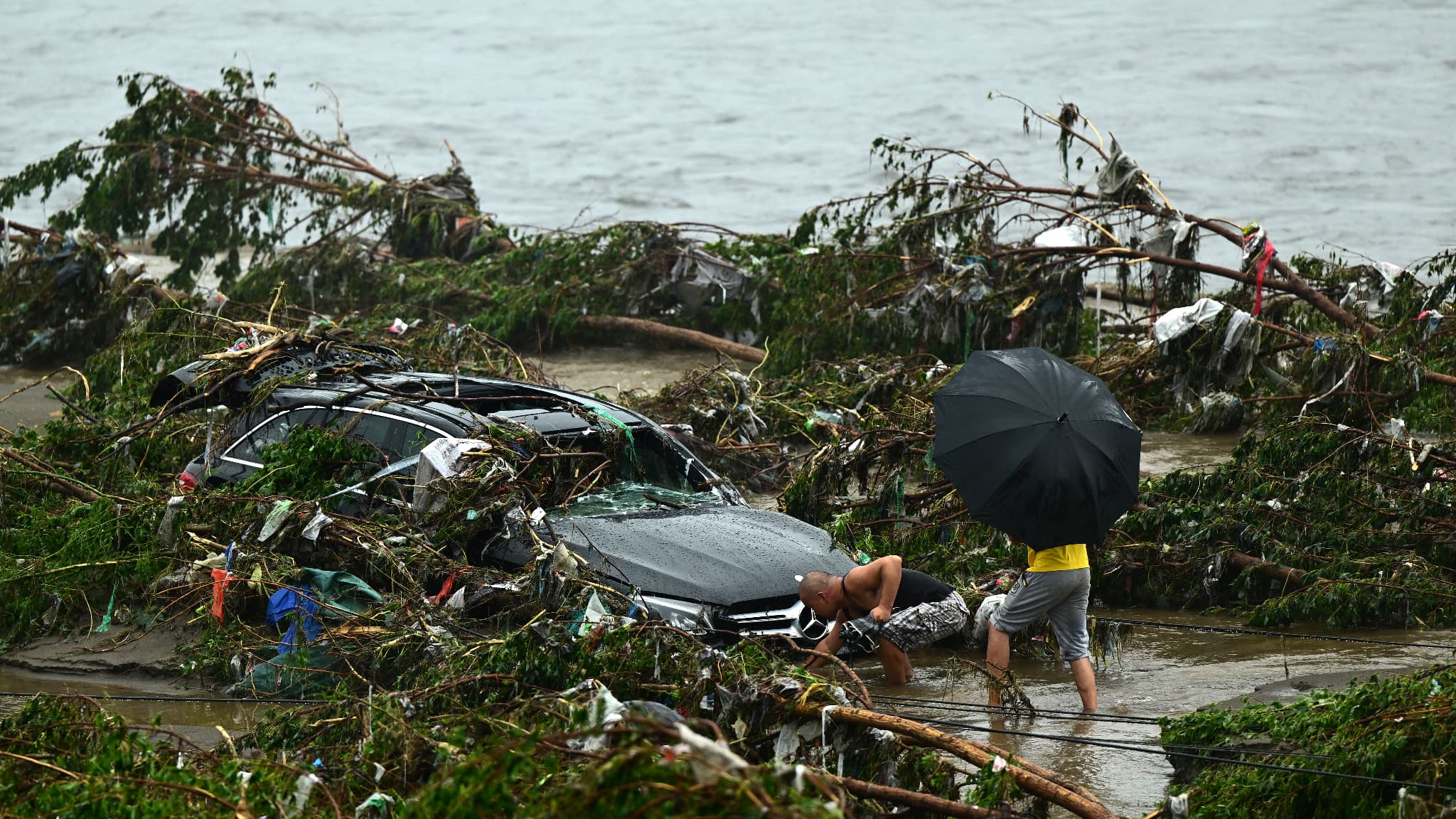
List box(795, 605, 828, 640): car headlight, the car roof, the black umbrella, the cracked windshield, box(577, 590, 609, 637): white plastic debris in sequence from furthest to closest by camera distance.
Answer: the car roof → box(795, 605, 828, 640): car headlight → the black umbrella → box(577, 590, 609, 637): white plastic debris → the cracked windshield

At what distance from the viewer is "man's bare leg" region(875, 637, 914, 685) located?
26.5 ft

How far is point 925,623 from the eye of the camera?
8391 millimetres

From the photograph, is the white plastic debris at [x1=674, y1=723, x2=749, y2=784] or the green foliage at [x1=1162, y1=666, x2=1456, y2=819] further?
the green foliage at [x1=1162, y1=666, x2=1456, y2=819]

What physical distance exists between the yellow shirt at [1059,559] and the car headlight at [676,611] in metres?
1.67

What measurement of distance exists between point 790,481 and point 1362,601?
14.6ft

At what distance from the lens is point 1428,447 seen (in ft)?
31.2

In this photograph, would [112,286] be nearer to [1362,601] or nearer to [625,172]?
[1362,601]

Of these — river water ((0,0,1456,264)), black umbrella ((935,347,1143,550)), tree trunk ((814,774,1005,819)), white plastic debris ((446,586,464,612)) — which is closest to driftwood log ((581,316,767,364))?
river water ((0,0,1456,264))

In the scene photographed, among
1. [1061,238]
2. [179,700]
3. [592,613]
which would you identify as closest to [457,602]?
[592,613]

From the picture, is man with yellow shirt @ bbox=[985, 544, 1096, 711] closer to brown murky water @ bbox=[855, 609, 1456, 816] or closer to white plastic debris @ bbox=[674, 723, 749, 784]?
brown murky water @ bbox=[855, 609, 1456, 816]

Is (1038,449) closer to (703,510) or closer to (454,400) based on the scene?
(703,510)

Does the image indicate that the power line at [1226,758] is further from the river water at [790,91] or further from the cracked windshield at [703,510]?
the river water at [790,91]

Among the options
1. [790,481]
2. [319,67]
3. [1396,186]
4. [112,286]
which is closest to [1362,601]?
[790,481]

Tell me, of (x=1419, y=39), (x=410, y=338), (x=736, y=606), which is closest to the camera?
(x=736, y=606)
